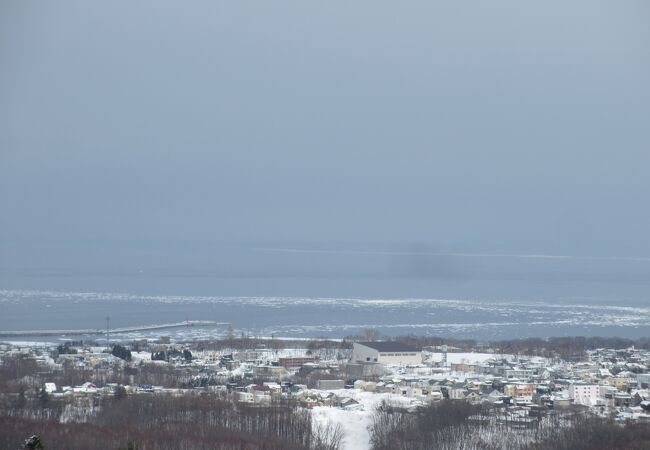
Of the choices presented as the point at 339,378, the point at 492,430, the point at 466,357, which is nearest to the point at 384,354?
the point at 466,357

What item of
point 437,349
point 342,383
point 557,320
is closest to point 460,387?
point 342,383

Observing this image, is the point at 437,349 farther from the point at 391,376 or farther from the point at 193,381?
the point at 193,381

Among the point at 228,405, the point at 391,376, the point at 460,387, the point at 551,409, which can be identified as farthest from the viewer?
the point at 391,376

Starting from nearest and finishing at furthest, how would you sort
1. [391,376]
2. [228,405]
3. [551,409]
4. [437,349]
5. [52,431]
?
[52,431] → [228,405] → [551,409] → [391,376] → [437,349]

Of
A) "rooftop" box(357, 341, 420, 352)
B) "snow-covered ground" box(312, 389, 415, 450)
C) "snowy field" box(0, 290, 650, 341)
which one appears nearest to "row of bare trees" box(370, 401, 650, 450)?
"snow-covered ground" box(312, 389, 415, 450)

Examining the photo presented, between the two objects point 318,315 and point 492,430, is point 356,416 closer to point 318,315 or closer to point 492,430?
point 492,430

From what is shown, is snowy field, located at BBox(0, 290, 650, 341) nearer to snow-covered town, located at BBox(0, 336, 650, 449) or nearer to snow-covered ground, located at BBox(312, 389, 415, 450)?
snow-covered town, located at BBox(0, 336, 650, 449)

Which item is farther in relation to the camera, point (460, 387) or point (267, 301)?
point (267, 301)
